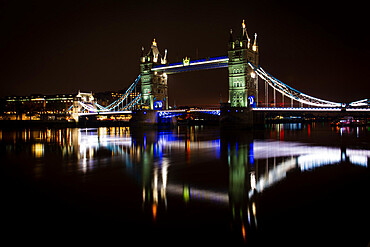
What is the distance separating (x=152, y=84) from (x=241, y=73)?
745 inches

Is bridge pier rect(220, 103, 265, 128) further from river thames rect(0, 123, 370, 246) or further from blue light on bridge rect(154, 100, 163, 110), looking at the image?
river thames rect(0, 123, 370, 246)

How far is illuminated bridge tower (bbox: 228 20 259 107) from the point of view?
42.1 metres

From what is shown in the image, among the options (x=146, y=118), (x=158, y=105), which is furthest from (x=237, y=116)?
(x=158, y=105)

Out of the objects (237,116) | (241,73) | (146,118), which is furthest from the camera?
(146,118)

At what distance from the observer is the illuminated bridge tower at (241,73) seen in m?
42.1

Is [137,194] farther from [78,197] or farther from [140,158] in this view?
[140,158]

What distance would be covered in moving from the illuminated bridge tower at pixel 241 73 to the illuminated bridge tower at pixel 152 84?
1693 centimetres

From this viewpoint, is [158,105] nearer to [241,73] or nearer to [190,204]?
[241,73]

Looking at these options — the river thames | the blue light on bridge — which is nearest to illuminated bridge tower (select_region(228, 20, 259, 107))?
the blue light on bridge

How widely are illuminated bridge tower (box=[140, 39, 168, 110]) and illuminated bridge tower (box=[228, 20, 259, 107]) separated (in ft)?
55.5

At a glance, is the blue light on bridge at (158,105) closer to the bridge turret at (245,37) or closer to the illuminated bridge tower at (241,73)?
the illuminated bridge tower at (241,73)

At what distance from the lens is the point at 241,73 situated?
42406mm

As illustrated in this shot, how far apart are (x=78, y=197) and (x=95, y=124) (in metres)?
68.6

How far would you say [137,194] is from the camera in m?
8.05
